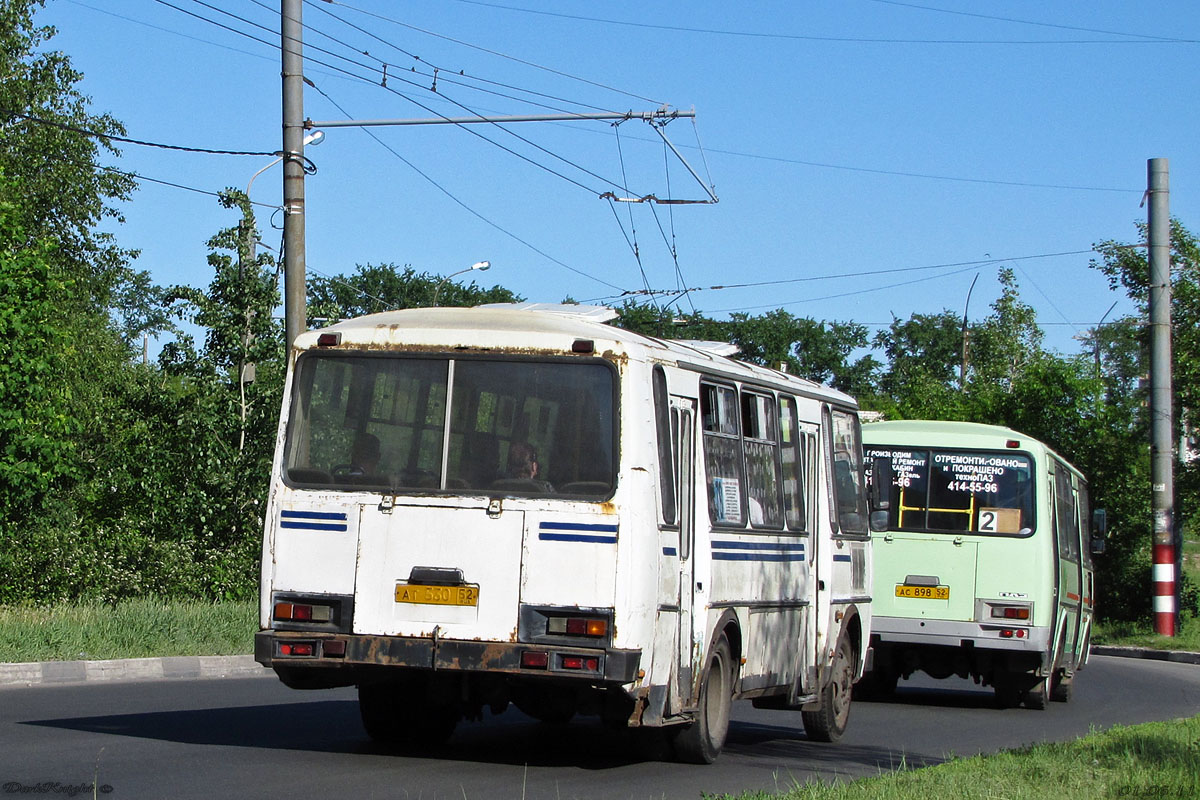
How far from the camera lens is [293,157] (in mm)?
18547

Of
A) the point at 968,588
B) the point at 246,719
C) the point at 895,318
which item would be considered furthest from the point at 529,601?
the point at 895,318

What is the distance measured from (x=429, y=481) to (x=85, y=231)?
37200 millimetres

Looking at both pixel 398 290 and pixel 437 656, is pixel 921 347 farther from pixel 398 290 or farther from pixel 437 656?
pixel 437 656

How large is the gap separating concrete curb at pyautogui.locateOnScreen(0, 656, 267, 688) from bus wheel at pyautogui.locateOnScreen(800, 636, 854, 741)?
5.69 metres

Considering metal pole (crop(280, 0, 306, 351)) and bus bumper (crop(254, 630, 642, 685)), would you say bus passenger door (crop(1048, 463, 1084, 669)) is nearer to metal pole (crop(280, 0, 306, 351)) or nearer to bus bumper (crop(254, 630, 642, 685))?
metal pole (crop(280, 0, 306, 351))

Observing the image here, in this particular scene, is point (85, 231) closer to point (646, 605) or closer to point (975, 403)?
point (975, 403)

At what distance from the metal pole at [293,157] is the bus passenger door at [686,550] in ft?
28.1

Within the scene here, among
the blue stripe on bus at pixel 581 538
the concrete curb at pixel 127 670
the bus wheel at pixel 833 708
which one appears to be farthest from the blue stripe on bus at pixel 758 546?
the concrete curb at pixel 127 670

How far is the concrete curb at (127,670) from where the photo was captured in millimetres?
15422

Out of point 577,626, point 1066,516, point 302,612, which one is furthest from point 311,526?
point 1066,516

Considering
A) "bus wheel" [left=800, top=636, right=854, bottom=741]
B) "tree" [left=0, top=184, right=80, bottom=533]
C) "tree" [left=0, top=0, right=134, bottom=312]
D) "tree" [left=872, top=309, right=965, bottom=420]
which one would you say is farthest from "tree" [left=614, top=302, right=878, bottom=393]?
"bus wheel" [left=800, top=636, right=854, bottom=741]

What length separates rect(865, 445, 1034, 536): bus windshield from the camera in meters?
18.4

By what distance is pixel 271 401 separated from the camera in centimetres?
2334

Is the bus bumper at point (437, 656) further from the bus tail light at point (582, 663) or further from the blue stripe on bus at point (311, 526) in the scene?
the blue stripe on bus at point (311, 526)
